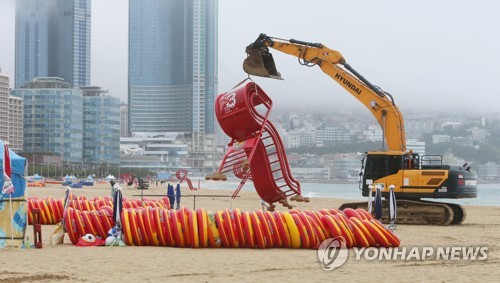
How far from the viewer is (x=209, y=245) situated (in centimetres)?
1772

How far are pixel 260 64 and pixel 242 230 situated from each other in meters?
9.09

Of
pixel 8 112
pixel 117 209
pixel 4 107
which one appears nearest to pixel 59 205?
pixel 117 209

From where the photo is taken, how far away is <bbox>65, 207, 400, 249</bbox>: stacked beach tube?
57.6 feet

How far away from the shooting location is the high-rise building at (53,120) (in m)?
191

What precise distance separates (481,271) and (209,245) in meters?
6.12

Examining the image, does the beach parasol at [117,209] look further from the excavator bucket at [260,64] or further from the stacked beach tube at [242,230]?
the excavator bucket at [260,64]

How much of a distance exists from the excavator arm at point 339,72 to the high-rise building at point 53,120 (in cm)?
16721

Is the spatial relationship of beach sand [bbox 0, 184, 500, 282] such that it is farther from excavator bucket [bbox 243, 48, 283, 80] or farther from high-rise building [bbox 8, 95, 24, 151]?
high-rise building [bbox 8, 95, 24, 151]

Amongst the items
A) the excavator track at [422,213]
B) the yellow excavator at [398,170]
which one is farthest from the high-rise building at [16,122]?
the excavator track at [422,213]

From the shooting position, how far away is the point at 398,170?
26.2m

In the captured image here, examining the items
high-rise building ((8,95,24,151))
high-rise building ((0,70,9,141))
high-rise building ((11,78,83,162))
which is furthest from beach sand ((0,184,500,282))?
high-rise building ((0,70,9,141))

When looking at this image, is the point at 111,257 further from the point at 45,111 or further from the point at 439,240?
the point at 45,111

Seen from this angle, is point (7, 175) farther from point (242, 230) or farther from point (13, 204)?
point (242, 230)

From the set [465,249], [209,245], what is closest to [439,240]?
[465,249]
